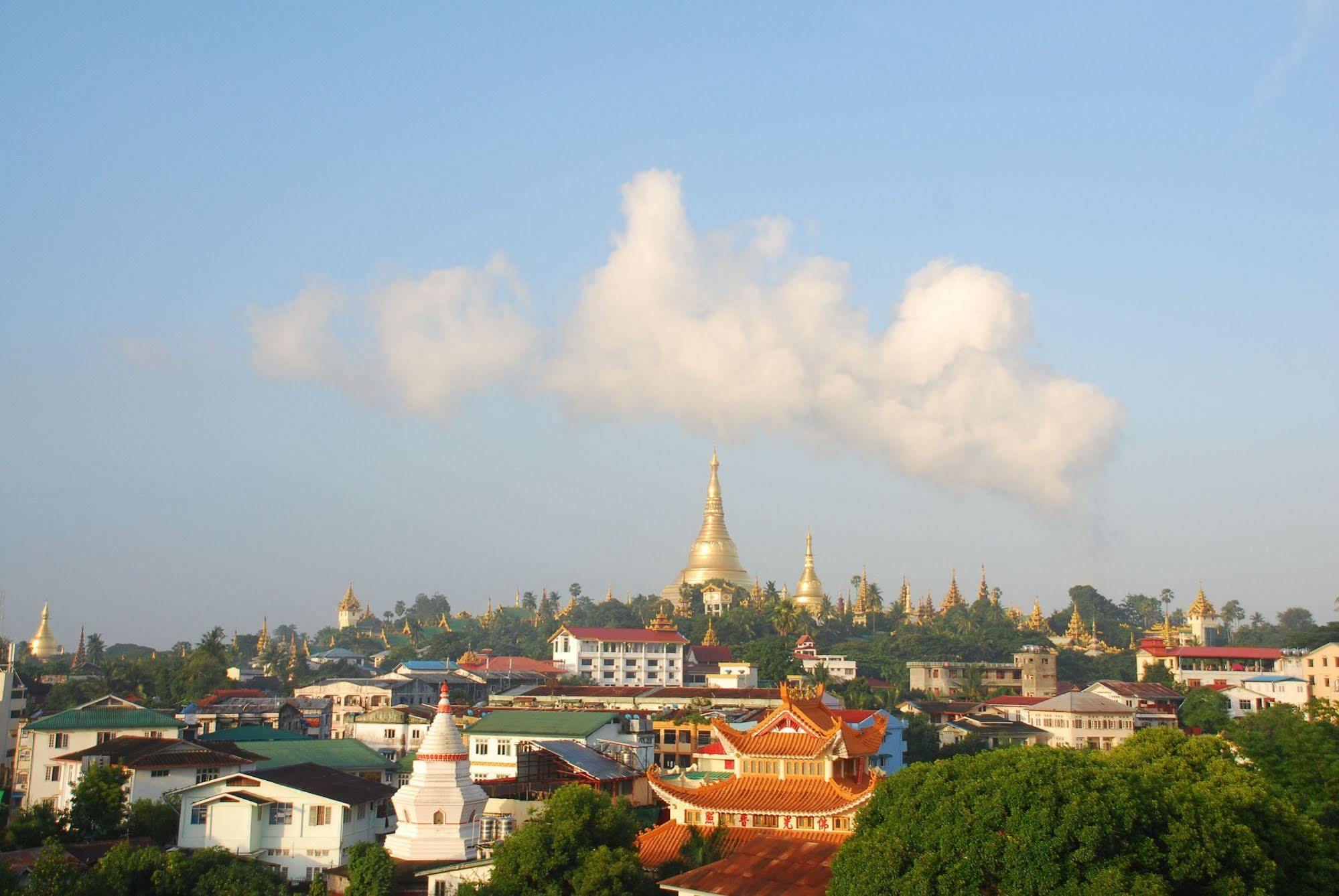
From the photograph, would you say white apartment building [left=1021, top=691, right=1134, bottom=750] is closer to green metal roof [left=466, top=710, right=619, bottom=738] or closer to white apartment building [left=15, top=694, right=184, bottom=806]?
green metal roof [left=466, top=710, right=619, bottom=738]

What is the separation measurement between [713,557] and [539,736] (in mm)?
79167

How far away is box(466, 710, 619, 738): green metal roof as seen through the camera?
47094 millimetres

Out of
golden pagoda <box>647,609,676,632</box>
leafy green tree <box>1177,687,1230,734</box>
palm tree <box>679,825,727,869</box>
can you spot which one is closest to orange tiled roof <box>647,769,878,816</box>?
palm tree <box>679,825,727,869</box>

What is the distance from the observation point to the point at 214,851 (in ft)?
102

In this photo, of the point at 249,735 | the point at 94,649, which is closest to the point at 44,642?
the point at 94,649

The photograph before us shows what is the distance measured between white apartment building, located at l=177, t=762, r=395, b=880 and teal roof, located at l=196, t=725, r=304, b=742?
1268 centimetres

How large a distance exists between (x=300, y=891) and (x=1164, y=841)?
2118cm

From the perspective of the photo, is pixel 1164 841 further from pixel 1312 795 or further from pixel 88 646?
pixel 88 646

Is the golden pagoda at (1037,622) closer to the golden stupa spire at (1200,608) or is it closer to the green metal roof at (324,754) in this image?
the golden stupa spire at (1200,608)

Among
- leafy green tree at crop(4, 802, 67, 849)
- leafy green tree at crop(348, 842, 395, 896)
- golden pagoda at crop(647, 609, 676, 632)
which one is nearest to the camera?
leafy green tree at crop(348, 842, 395, 896)

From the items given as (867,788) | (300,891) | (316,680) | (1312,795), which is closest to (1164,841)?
(867,788)

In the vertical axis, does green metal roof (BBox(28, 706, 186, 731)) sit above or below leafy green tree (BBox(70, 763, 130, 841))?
above

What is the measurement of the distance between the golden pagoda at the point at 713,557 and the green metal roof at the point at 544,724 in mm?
72389

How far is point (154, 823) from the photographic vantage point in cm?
3541
